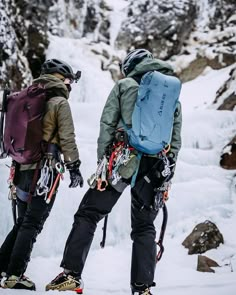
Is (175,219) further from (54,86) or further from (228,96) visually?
(228,96)

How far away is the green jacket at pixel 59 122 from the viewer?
3.06 metres

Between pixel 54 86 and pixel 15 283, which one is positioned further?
pixel 54 86

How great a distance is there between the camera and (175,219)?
20.0 ft

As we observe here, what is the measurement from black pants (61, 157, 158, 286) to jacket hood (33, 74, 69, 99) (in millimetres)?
813

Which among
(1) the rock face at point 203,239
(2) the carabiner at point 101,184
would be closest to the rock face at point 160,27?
(1) the rock face at point 203,239

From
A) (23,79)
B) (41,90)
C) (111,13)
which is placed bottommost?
(41,90)

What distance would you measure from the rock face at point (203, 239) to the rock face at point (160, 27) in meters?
Answer: 12.5

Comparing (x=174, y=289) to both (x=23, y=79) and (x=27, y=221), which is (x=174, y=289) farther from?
(x=23, y=79)

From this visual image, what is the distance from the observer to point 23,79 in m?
10.9

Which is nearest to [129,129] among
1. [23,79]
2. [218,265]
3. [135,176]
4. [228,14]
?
[135,176]

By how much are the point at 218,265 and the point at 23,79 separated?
7.91 metres

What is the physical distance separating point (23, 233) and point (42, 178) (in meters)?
0.41

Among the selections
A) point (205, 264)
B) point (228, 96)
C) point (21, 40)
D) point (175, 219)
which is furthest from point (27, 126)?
point (21, 40)

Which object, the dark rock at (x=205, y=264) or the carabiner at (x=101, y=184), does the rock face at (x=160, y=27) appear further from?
the carabiner at (x=101, y=184)
